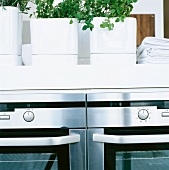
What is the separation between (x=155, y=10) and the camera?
4727mm

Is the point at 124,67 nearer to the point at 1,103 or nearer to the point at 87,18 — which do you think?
the point at 87,18

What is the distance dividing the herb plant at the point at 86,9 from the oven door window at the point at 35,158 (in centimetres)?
44

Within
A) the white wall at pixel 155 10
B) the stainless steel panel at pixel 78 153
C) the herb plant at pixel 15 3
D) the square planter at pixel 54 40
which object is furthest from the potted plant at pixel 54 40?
the white wall at pixel 155 10

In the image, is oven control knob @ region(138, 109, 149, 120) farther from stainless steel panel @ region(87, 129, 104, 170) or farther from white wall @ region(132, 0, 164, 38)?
white wall @ region(132, 0, 164, 38)

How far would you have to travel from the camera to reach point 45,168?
3.64ft

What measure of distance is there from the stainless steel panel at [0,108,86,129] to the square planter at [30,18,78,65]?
190 mm

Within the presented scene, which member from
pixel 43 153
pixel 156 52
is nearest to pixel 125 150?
pixel 43 153

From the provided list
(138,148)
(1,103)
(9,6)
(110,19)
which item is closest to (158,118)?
(138,148)

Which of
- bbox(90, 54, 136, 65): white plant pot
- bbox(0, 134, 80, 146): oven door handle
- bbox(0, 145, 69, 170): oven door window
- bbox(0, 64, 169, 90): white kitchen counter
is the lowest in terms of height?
bbox(0, 145, 69, 170): oven door window

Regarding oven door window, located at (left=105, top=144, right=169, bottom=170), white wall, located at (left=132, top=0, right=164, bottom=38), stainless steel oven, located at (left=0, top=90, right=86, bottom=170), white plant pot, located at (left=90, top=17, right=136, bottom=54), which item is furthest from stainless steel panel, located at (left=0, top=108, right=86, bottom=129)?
white wall, located at (left=132, top=0, right=164, bottom=38)

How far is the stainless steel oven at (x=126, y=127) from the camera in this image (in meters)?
1.10

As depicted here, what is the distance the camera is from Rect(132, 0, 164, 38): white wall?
15.3 ft

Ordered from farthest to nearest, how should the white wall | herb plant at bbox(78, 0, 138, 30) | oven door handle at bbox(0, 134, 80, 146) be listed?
the white wall < herb plant at bbox(78, 0, 138, 30) < oven door handle at bbox(0, 134, 80, 146)

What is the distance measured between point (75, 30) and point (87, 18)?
0.06 metres
